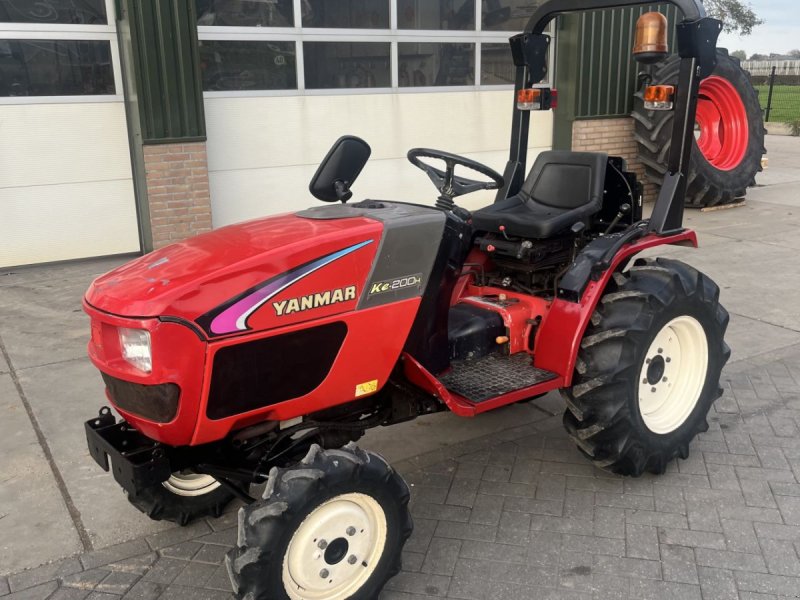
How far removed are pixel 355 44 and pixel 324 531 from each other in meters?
6.25

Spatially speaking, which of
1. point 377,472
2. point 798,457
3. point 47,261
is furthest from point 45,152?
point 798,457

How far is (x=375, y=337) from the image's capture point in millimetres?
2736

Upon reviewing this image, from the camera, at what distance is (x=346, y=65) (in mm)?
7801

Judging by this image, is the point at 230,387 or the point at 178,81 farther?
the point at 178,81

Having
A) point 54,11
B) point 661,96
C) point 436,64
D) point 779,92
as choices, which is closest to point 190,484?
point 661,96

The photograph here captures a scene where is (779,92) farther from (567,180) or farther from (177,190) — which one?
(567,180)

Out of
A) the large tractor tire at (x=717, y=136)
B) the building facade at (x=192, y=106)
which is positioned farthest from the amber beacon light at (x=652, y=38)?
the large tractor tire at (x=717, y=136)

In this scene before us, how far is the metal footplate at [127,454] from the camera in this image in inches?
98.2

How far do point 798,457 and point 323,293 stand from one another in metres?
2.47

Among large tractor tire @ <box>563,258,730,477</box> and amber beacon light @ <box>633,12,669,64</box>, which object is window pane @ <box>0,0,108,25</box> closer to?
amber beacon light @ <box>633,12,669,64</box>

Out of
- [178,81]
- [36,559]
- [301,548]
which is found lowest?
[36,559]

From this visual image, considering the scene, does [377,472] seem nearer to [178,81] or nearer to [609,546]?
[609,546]

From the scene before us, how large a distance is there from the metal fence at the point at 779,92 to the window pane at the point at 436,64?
986 centimetres

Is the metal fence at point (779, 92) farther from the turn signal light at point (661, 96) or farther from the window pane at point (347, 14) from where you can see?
the turn signal light at point (661, 96)
